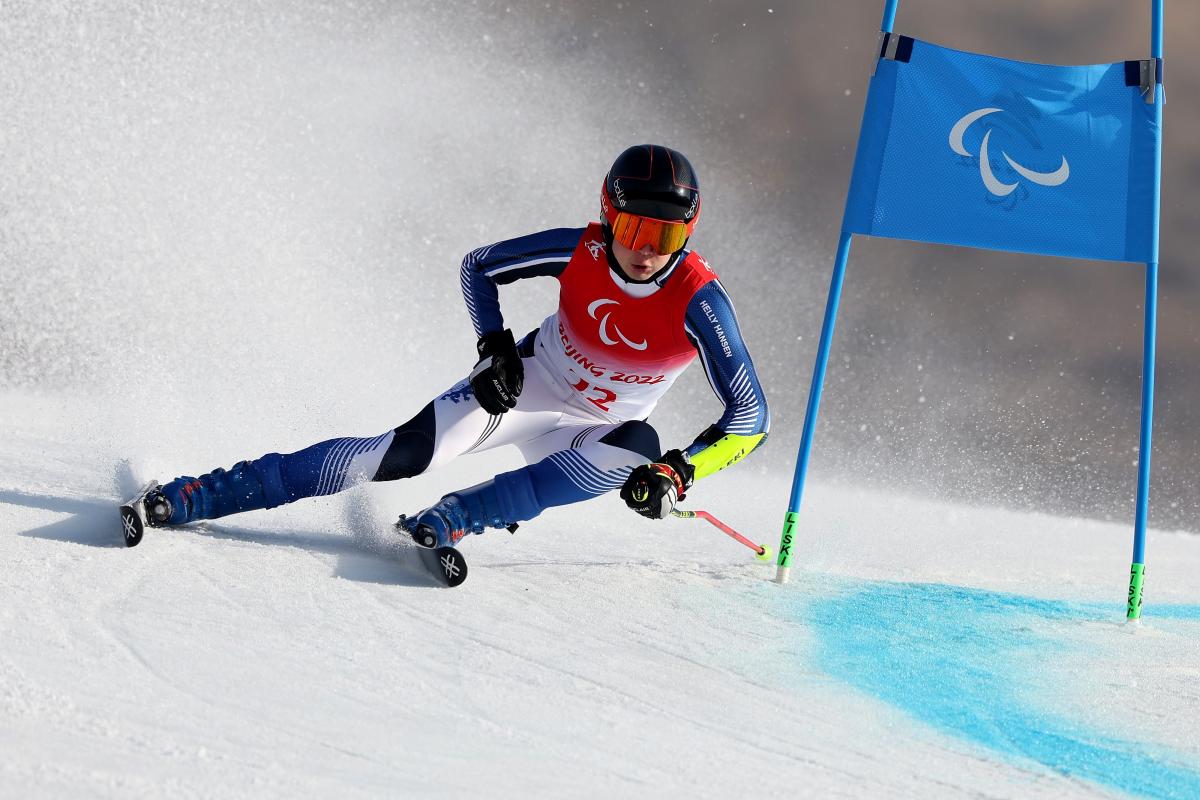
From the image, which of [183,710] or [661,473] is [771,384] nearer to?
[661,473]

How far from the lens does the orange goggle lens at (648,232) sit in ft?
11.3

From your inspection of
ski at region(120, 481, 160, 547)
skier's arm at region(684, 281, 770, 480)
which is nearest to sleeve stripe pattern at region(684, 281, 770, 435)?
skier's arm at region(684, 281, 770, 480)

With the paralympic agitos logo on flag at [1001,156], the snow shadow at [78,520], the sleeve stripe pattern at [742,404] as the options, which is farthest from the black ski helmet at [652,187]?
the snow shadow at [78,520]

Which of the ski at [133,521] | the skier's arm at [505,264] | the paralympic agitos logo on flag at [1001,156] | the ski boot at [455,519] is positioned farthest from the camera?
the paralympic agitos logo on flag at [1001,156]

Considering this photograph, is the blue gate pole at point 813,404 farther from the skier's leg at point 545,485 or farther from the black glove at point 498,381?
the black glove at point 498,381

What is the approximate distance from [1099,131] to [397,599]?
2.93 meters

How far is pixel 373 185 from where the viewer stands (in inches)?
397

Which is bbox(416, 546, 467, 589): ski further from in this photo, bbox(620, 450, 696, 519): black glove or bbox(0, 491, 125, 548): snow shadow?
bbox(0, 491, 125, 548): snow shadow

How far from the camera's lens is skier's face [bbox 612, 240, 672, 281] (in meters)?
3.47

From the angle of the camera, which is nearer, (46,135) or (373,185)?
(46,135)

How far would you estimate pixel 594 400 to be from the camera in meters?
3.83

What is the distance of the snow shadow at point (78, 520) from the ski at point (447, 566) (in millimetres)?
856

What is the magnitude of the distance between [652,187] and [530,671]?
62.4 inches

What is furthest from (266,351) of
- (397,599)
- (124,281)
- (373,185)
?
(397,599)
